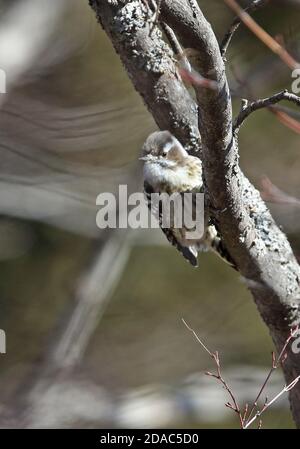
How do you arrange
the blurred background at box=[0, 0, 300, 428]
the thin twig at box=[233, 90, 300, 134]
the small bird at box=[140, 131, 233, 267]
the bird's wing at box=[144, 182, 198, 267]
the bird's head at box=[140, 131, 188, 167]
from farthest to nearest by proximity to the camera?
the blurred background at box=[0, 0, 300, 428] → the bird's wing at box=[144, 182, 198, 267] → the small bird at box=[140, 131, 233, 267] → the bird's head at box=[140, 131, 188, 167] → the thin twig at box=[233, 90, 300, 134]

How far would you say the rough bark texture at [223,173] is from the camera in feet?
8.21

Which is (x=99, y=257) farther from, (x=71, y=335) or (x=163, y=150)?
(x=163, y=150)

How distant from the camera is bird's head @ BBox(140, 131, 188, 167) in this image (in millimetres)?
3145

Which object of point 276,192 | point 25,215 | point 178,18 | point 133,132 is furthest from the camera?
point 25,215

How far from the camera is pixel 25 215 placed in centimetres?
583

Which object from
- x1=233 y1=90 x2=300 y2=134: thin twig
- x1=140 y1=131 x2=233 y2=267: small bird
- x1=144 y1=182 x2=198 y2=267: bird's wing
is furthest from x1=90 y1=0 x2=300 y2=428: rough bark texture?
x1=144 y1=182 x2=198 y2=267: bird's wing

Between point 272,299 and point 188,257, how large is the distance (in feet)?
3.15

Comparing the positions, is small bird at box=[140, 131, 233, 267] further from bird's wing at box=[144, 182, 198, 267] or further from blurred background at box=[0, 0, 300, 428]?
blurred background at box=[0, 0, 300, 428]

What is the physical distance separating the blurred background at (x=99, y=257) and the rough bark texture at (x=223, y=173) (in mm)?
610

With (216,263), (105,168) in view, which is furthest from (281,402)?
(105,168)

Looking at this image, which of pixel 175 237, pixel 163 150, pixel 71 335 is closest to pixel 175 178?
pixel 163 150

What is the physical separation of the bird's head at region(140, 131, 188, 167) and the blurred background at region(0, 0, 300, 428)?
376 millimetres

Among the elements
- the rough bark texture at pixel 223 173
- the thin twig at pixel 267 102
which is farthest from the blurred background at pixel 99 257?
the thin twig at pixel 267 102
